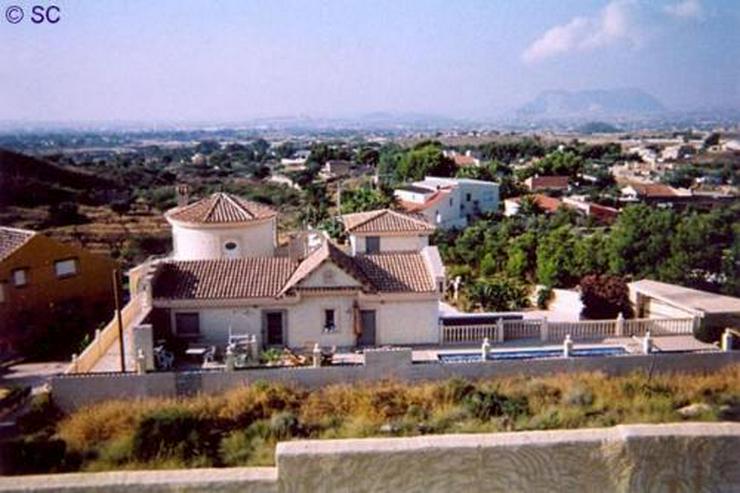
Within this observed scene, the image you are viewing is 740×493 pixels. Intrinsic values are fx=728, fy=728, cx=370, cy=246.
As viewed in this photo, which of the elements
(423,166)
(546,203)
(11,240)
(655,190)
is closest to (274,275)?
(11,240)

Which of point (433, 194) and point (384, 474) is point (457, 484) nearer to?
point (384, 474)

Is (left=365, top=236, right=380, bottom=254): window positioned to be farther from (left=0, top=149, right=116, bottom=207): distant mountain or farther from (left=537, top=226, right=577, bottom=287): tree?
(left=0, top=149, right=116, bottom=207): distant mountain

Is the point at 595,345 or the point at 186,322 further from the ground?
the point at 186,322

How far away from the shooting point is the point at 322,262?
875 centimetres

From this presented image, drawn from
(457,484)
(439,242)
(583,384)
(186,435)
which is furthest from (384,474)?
(439,242)

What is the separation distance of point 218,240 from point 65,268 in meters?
2.17

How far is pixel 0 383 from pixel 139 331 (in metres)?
1.65

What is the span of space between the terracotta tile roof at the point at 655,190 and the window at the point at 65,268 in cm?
2174

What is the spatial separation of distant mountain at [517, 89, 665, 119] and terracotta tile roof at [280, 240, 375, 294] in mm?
3004

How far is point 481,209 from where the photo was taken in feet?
78.6

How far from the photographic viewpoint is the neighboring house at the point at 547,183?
30.3 metres

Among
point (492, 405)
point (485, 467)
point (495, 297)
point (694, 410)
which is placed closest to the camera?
point (485, 467)

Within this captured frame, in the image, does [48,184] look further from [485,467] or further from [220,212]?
[485,467]

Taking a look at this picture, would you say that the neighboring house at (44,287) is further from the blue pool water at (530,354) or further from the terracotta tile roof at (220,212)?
the blue pool water at (530,354)
